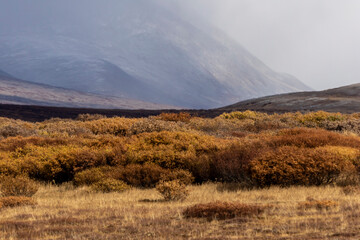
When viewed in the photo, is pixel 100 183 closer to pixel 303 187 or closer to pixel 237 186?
pixel 237 186

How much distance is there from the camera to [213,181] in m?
13.8

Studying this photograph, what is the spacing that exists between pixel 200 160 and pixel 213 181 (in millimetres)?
777

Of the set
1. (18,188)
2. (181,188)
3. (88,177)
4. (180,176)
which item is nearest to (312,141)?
(180,176)

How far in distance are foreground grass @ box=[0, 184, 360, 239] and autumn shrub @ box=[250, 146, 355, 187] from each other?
16.8 inches

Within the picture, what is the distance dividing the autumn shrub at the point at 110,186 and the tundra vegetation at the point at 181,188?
1.4 inches

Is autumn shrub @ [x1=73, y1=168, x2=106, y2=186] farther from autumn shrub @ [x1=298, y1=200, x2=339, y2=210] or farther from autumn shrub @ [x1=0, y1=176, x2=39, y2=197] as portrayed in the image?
autumn shrub @ [x1=298, y1=200, x2=339, y2=210]

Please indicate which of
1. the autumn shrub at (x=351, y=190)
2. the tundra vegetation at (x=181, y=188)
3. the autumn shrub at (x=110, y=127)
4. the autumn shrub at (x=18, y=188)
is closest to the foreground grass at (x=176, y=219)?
the tundra vegetation at (x=181, y=188)

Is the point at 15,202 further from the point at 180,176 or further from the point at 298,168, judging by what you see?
the point at 298,168

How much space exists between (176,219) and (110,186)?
14.0 ft

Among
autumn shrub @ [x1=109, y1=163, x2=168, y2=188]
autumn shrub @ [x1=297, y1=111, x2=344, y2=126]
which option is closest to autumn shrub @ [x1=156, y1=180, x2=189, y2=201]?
autumn shrub @ [x1=109, y1=163, x2=168, y2=188]

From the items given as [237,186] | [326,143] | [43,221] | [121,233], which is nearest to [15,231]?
[43,221]

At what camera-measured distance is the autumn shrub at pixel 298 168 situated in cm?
1178

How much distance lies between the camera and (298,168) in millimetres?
11836

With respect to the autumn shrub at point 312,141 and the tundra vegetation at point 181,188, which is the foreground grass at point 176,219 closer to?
the tundra vegetation at point 181,188
